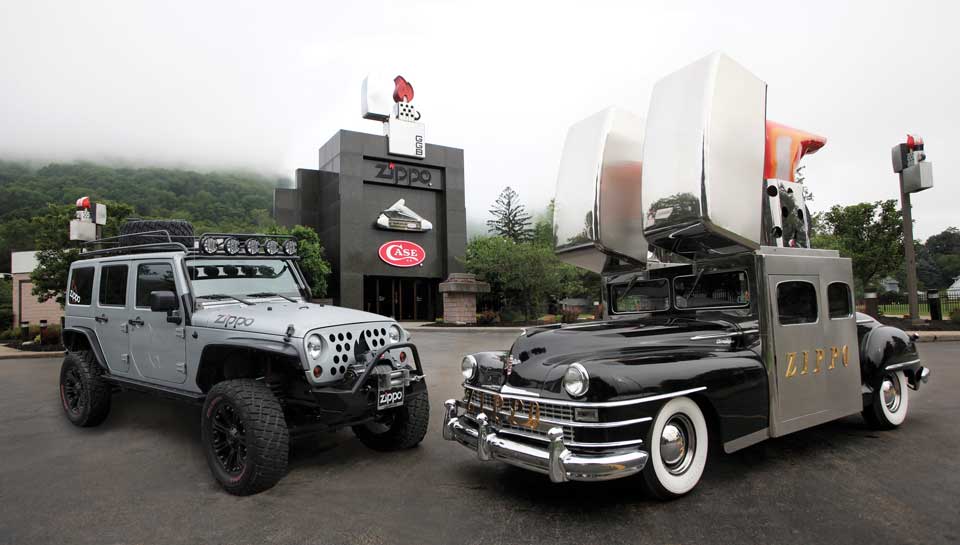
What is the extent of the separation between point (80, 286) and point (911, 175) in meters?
21.9

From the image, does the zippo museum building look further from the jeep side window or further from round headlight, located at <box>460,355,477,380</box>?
round headlight, located at <box>460,355,477,380</box>

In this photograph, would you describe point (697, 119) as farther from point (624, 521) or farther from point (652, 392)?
point (624, 521)

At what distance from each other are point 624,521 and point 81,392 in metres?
6.32

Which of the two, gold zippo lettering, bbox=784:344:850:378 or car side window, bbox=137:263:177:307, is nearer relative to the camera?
gold zippo lettering, bbox=784:344:850:378

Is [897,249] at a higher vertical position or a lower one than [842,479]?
higher

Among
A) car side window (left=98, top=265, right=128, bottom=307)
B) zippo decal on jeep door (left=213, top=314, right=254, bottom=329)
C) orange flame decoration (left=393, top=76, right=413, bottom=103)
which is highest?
orange flame decoration (left=393, top=76, right=413, bottom=103)

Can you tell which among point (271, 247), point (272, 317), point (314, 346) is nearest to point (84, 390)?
point (271, 247)

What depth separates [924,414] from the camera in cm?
665

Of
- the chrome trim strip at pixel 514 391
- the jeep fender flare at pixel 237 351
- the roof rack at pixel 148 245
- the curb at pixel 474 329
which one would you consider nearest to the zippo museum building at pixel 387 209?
the curb at pixel 474 329

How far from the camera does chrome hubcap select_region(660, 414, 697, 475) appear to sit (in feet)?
12.6

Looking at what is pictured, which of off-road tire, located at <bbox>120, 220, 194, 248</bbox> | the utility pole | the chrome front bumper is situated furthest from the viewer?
the utility pole

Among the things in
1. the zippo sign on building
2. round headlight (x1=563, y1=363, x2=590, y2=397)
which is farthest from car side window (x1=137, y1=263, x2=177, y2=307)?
the zippo sign on building

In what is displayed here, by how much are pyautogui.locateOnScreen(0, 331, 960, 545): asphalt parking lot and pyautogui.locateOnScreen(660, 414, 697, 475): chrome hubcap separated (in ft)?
0.80

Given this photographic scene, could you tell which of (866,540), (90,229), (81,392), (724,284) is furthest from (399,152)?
(866,540)
